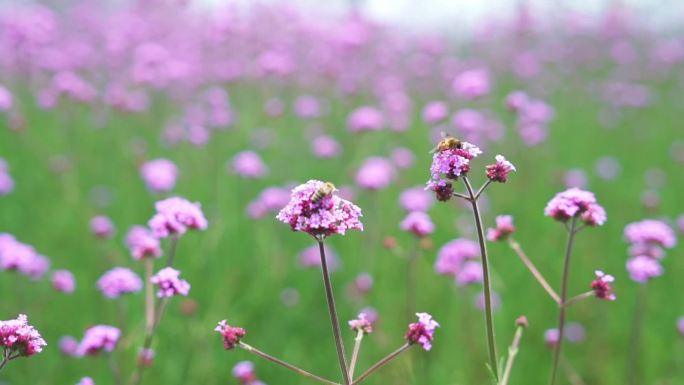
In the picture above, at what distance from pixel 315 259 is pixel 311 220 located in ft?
10.5

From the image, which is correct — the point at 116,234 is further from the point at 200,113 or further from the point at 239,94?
the point at 239,94

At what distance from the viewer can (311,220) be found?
1.73 meters

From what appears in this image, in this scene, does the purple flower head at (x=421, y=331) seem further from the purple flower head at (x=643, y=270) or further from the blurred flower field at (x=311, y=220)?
the purple flower head at (x=643, y=270)

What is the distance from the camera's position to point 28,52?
7.23 meters

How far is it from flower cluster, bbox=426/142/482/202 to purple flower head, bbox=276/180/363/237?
0.25 meters

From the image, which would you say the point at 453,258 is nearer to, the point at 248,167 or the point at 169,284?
the point at 169,284

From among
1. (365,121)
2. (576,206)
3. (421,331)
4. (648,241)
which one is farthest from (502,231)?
(365,121)

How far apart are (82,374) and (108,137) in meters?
5.03

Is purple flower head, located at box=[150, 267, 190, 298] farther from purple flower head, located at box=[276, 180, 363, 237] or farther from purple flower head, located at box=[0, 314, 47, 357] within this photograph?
purple flower head, located at box=[276, 180, 363, 237]

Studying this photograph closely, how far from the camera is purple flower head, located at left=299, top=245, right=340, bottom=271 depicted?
492 centimetres

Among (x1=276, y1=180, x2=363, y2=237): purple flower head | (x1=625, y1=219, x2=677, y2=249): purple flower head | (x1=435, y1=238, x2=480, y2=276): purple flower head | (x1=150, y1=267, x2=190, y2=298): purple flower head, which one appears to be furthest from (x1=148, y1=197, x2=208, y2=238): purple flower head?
(x1=625, y1=219, x2=677, y2=249): purple flower head

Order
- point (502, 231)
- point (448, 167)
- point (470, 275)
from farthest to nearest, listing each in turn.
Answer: point (470, 275) → point (502, 231) → point (448, 167)

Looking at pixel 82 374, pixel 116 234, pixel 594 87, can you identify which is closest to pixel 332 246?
pixel 116 234

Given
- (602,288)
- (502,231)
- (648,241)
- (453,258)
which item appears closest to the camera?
(602,288)
